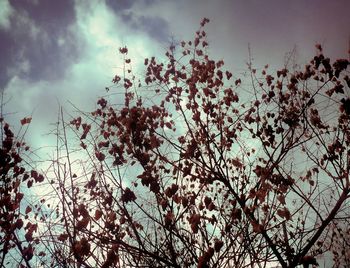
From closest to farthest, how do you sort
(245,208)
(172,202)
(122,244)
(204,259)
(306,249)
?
(122,244) < (204,259) < (172,202) < (306,249) < (245,208)

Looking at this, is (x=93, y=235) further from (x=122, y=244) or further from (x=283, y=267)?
(x=283, y=267)

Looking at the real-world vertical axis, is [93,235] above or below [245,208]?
below

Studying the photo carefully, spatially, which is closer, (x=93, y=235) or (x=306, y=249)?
(x=93, y=235)

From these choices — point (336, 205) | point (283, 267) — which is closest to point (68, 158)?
point (283, 267)

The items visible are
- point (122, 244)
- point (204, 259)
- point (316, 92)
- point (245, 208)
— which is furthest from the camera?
point (316, 92)

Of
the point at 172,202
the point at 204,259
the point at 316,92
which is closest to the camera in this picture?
the point at 204,259

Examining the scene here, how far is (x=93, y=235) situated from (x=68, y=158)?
7.10 ft

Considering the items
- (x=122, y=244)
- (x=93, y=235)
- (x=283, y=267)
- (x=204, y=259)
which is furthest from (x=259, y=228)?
(x=93, y=235)

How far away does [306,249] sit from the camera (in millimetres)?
6043

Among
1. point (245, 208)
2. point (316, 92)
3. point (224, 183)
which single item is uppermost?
point (316, 92)

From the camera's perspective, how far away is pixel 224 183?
7.05m

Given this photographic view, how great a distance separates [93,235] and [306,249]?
14.3 ft

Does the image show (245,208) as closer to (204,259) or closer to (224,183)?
(224,183)

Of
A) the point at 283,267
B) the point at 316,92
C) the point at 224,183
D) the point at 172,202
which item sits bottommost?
the point at 283,267
